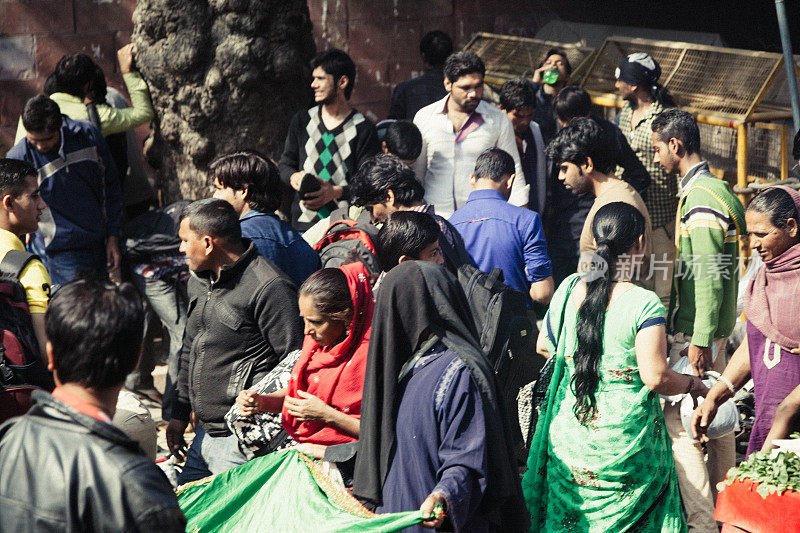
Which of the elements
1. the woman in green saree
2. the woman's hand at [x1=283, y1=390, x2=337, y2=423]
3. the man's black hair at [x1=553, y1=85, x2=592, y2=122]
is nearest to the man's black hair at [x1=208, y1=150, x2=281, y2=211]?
the woman's hand at [x1=283, y1=390, x2=337, y2=423]

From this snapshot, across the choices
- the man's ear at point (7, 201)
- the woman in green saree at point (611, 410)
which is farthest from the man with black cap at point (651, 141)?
the man's ear at point (7, 201)

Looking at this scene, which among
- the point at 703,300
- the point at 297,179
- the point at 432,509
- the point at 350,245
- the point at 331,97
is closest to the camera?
the point at 432,509

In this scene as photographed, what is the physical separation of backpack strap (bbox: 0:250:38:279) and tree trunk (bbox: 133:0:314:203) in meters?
3.09

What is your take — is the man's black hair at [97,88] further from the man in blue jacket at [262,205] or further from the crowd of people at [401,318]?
the man in blue jacket at [262,205]

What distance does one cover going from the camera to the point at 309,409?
3.72 m

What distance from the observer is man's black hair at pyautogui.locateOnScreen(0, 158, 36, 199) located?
457cm

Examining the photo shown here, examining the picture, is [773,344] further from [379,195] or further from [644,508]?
[379,195]

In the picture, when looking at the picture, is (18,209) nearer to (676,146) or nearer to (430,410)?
(430,410)

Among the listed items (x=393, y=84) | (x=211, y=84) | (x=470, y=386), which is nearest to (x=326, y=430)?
(x=470, y=386)

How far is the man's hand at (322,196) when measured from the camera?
6.20 metres

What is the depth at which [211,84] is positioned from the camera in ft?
23.7

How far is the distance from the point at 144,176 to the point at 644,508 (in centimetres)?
509

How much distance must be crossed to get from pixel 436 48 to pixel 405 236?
4.44 m

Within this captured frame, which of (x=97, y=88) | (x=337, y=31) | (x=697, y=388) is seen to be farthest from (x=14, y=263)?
(x=337, y=31)
